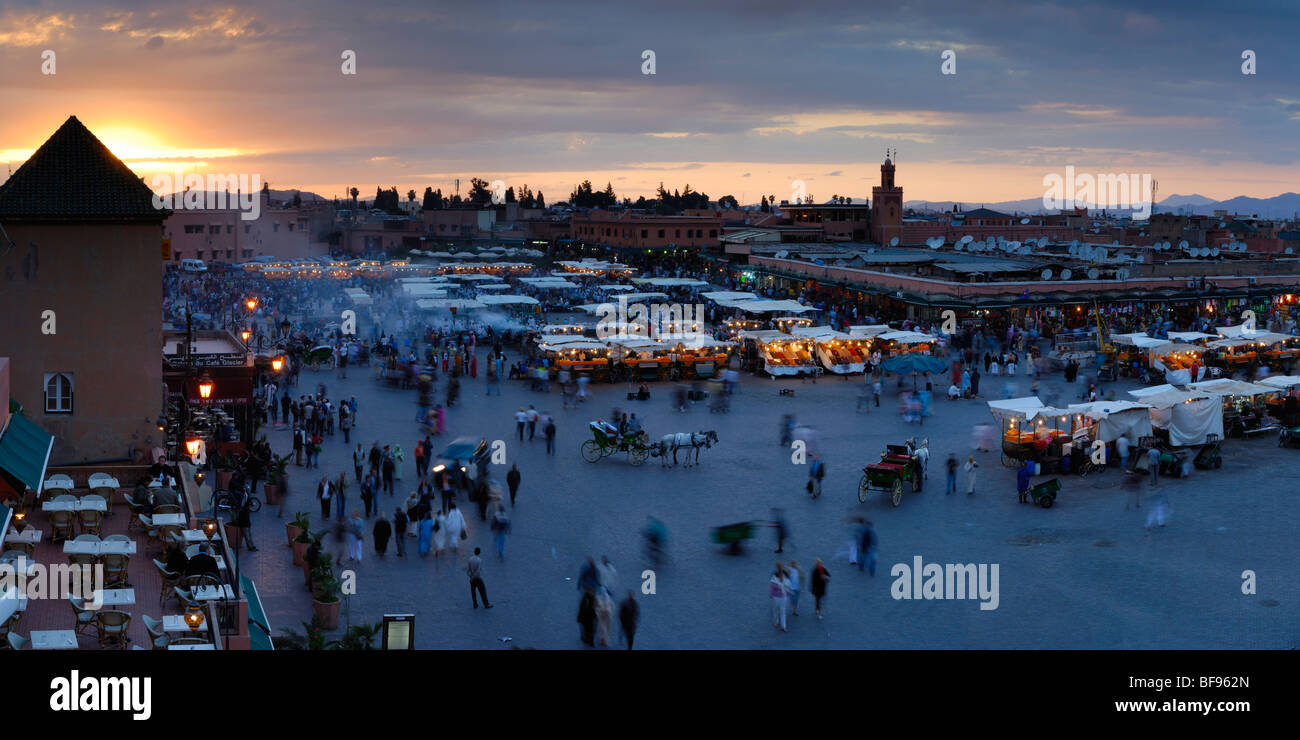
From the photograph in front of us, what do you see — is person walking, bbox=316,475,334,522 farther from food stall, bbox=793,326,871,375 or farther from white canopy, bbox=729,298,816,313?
→ white canopy, bbox=729,298,816,313

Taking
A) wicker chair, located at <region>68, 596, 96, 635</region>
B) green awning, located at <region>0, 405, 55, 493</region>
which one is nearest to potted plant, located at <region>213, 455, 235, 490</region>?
green awning, located at <region>0, 405, 55, 493</region>

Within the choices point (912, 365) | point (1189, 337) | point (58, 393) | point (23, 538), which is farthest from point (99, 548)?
point (1189, 337)

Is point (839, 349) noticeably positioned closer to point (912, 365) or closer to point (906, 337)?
point (906, 337)

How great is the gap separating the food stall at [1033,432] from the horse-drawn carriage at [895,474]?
7.99ft

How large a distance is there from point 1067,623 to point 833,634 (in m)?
2.58

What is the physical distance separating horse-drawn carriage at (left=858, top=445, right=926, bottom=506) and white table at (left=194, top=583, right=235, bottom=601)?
32.9ft

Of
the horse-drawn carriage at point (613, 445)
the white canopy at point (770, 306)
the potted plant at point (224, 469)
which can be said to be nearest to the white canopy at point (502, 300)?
the white canopy at point (770, 306)

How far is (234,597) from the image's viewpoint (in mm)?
12047

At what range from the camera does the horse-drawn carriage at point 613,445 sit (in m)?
21.8

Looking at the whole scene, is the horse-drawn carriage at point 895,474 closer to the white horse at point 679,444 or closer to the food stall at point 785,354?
the white horse at point 679,444

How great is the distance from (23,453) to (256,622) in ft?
14.9
